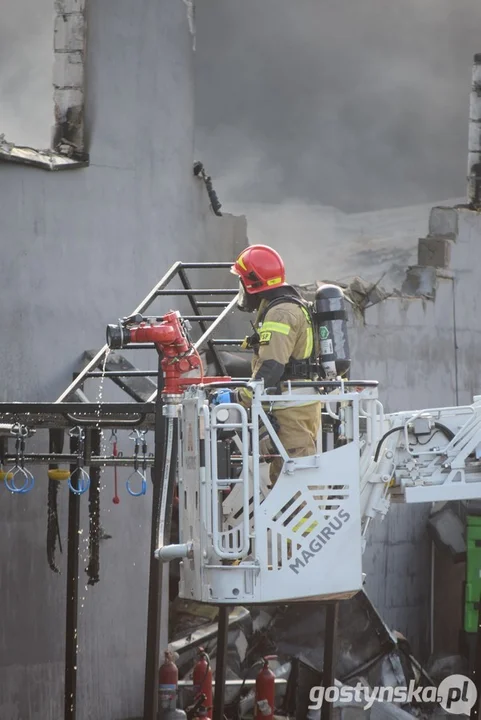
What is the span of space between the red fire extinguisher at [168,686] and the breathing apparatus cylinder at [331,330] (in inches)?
160

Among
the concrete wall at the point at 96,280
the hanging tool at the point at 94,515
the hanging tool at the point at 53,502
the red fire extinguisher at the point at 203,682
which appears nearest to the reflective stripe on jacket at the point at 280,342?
the hanging tool at the point at 94,515

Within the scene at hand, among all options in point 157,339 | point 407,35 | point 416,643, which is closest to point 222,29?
point 407,35

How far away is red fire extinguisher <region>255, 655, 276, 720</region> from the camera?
444 inches

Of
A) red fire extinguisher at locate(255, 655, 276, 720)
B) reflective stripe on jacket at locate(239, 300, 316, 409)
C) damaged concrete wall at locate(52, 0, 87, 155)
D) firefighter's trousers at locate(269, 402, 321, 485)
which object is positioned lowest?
red fire extinguisher at locate(255, 655, 276, 720)

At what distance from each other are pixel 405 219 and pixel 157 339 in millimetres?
10625

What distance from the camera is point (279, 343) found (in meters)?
8.00

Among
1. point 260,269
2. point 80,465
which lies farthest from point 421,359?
point 260,269

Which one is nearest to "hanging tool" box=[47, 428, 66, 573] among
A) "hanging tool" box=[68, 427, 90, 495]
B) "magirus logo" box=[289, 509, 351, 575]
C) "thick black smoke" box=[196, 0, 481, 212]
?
"hanging tool" box=[68, 427, 90, 495]

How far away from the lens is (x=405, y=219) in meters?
18.2

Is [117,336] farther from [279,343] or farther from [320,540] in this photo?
[320,540]

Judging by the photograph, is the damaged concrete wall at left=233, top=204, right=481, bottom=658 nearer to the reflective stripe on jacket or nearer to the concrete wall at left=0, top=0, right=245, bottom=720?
the concrete wall at left=0, top=0, right=245, bottom=720

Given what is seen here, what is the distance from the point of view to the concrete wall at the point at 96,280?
12102 millimetres

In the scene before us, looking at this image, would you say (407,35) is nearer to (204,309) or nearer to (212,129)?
(212,129)

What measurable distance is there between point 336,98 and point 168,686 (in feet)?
30.7
